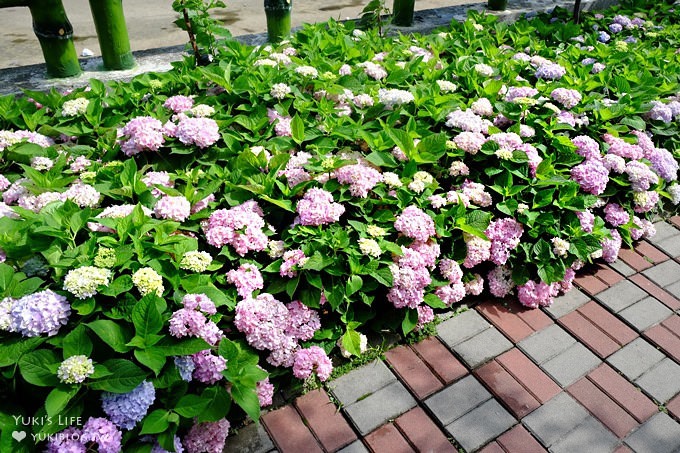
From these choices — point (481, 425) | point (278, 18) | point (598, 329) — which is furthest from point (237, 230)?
point (278, 18)

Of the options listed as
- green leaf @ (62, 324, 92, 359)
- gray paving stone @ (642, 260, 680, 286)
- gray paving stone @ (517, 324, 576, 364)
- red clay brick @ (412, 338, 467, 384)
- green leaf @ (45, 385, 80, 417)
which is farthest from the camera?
gray paving stone @ (642, 260, 680, 286)

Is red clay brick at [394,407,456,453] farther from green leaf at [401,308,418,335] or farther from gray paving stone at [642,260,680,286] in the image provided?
gray paving stone at [642,260,680,286]

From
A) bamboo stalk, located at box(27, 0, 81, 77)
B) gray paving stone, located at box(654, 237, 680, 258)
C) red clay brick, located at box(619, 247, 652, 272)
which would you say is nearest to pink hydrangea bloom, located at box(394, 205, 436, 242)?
red clay brick, located at box(619, 247, 652, 272)

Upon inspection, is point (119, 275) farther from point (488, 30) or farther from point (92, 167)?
point (488, 30)

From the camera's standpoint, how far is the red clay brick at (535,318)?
2779 mm

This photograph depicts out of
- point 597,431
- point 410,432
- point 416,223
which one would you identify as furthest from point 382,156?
point 597,431

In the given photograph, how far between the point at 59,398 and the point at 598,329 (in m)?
2.34

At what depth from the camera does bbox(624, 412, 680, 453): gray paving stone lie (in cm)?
223

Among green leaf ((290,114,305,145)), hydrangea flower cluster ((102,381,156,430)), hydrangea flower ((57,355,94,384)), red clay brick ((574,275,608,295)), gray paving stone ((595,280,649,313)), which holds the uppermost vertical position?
green leaf ((290,114,305,145))

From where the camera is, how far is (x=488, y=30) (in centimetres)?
498

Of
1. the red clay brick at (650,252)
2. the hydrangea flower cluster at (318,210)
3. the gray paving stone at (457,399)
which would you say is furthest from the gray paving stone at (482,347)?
the red clay brick at (650,252)

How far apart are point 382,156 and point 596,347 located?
4.48ft

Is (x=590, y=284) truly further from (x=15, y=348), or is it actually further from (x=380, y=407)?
(x=15, y=348)

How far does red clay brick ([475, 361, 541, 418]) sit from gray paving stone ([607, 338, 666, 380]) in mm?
486
